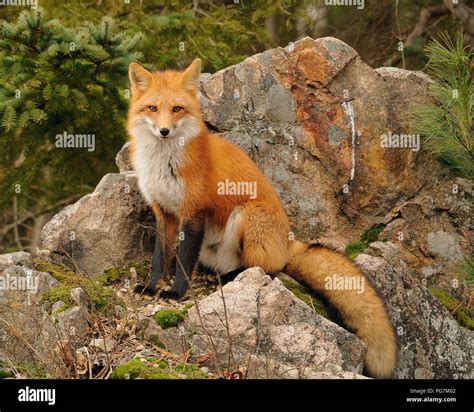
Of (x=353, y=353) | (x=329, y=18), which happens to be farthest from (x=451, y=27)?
(x=353, y=353)

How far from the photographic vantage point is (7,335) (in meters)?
7.89

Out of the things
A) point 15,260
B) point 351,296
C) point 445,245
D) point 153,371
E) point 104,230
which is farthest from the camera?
point 445,245

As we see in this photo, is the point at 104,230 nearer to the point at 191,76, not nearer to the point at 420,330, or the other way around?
the point at 191,76

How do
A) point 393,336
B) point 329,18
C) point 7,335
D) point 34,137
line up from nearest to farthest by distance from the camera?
point 7,335
point 393,336
point 34,137
point 329,18

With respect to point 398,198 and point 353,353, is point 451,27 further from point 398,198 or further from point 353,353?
point 353,353

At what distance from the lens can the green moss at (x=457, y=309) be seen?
9.81 metres

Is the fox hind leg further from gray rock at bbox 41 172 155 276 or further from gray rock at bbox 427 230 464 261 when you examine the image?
gray rock at bbox 427 230 464 261

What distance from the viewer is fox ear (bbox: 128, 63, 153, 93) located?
924cm

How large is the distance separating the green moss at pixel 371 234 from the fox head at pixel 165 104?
2760mm

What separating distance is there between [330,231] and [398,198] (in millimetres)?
993

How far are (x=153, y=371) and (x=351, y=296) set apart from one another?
2.62m

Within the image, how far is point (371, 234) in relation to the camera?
10.6 m

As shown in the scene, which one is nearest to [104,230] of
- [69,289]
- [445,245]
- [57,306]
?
[69,289]

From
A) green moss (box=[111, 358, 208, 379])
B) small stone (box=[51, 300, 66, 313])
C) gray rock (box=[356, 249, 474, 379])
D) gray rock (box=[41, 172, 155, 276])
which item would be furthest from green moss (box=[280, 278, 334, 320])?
small stone (box=[51, 300, 66, 313])
